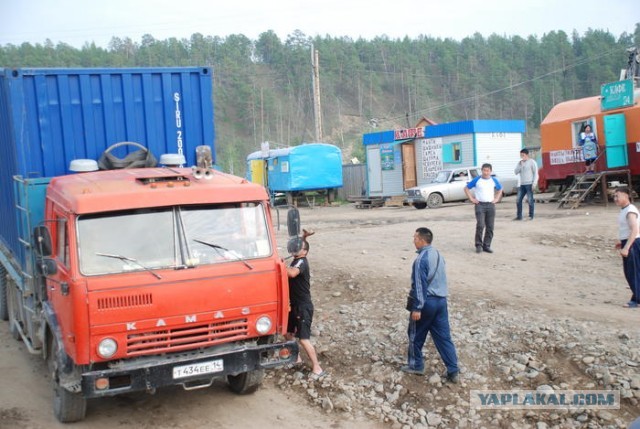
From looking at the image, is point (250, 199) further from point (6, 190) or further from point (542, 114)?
point (542, 114)

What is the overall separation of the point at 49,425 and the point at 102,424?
1.62 ft

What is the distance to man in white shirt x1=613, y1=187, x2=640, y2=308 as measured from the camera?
8.01 meters

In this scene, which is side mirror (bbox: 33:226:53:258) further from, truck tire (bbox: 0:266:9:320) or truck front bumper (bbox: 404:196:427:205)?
truck front bumper (bbox: 404:196:427:205)

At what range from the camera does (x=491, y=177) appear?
12.1 metres

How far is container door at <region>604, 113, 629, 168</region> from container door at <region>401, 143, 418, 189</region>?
10.8m

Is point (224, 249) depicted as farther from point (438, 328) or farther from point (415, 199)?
point (415, 199)

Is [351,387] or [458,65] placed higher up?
[458,65]

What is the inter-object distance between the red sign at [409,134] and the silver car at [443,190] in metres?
4.27

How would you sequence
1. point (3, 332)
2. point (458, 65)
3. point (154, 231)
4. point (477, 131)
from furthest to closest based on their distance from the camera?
point (458, 65) → point (477, 131) → point (3, 332) → point (154, 231)

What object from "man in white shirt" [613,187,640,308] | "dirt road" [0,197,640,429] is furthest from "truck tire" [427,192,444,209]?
"man in white shirt" [613,187,640,308]

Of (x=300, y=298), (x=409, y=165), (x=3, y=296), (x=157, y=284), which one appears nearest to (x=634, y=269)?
(x=300, y=298)

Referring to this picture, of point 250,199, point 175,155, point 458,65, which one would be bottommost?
point 250,199

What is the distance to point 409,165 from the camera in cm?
2942

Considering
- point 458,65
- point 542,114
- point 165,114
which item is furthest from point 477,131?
point 458,65
